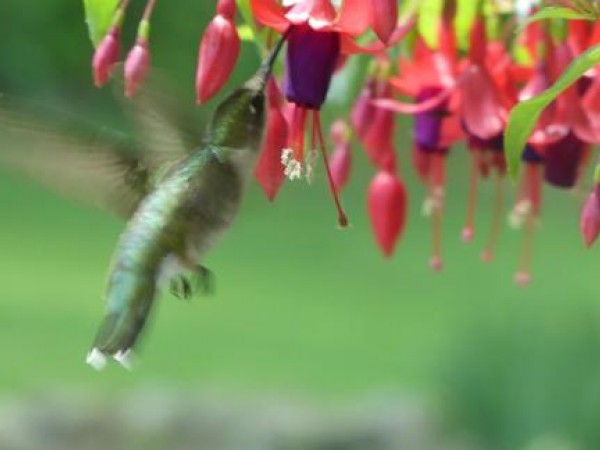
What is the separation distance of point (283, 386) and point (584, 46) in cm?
533

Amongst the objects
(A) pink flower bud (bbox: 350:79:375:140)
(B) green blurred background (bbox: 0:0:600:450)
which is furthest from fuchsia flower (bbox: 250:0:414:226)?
(B) green blurred background (bbox: 0:0:600:450)

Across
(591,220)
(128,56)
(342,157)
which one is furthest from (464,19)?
(128,56)

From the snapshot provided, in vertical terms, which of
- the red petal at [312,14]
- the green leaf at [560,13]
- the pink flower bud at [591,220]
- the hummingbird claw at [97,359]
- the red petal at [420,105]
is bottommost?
the pink flower bud at [591,220]

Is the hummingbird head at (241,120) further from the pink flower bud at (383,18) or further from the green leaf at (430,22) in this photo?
the green leaf at (430,22)

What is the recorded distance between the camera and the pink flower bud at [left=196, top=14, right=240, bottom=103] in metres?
0.88

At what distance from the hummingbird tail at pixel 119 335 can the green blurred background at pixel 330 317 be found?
3200mm

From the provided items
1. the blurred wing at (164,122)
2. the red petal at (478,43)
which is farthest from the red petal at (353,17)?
the red petal at (478,43)

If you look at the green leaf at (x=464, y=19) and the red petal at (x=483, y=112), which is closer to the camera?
the red petal at (x=483, y=112)

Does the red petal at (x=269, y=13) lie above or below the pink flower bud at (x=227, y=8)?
below

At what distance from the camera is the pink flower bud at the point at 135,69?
883 millimetres

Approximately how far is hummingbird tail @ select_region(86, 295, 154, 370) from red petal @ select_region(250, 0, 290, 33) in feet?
0.54

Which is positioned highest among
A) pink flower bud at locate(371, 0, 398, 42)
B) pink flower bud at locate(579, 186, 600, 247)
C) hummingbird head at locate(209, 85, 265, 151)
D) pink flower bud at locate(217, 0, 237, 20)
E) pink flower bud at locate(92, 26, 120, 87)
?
pink flower bud at locate(92, 26, 120, 87)

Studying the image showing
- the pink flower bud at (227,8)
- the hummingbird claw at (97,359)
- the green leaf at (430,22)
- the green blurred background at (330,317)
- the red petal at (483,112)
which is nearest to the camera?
the hummingbird claw at (97,359)

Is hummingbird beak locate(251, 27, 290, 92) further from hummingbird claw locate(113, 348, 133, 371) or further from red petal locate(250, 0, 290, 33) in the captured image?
hummingbird claw locate(113, 348, 133, 371)
